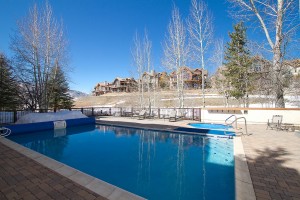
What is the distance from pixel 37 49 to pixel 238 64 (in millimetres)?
18646

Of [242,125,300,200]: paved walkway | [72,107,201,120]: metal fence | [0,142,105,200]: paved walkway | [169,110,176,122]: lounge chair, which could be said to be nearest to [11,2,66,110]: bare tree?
[72,107,201,120]: metal fence

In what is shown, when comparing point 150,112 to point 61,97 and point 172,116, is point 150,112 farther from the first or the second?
point 61,97

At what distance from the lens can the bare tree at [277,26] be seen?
10.0m

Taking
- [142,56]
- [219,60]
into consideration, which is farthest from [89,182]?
[219,60]

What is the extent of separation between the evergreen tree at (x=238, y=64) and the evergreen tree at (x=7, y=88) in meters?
20.5

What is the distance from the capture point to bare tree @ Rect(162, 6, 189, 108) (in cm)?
1555

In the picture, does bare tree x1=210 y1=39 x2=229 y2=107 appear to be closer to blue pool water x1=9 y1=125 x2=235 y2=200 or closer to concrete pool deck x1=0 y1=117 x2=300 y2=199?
blue pool water x1=9 y1=125 x2=235 y2=200

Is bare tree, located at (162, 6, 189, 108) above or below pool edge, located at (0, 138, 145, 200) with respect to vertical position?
above

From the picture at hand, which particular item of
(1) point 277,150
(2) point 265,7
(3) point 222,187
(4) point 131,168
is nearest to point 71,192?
(4) point 131,168

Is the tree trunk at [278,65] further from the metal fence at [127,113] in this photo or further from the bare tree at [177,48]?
the bare tree at [177,48]

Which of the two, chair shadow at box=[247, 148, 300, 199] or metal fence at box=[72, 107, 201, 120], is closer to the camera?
chair shadow at box=[247, 148, 300, 199]

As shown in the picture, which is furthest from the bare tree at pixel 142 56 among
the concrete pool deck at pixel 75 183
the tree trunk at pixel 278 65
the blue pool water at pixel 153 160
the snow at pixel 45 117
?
the concrete pool deck at pixel 75 183

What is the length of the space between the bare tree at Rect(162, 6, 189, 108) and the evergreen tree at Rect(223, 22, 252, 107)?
6218 mm

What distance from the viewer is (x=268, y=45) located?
10883 millimetres
